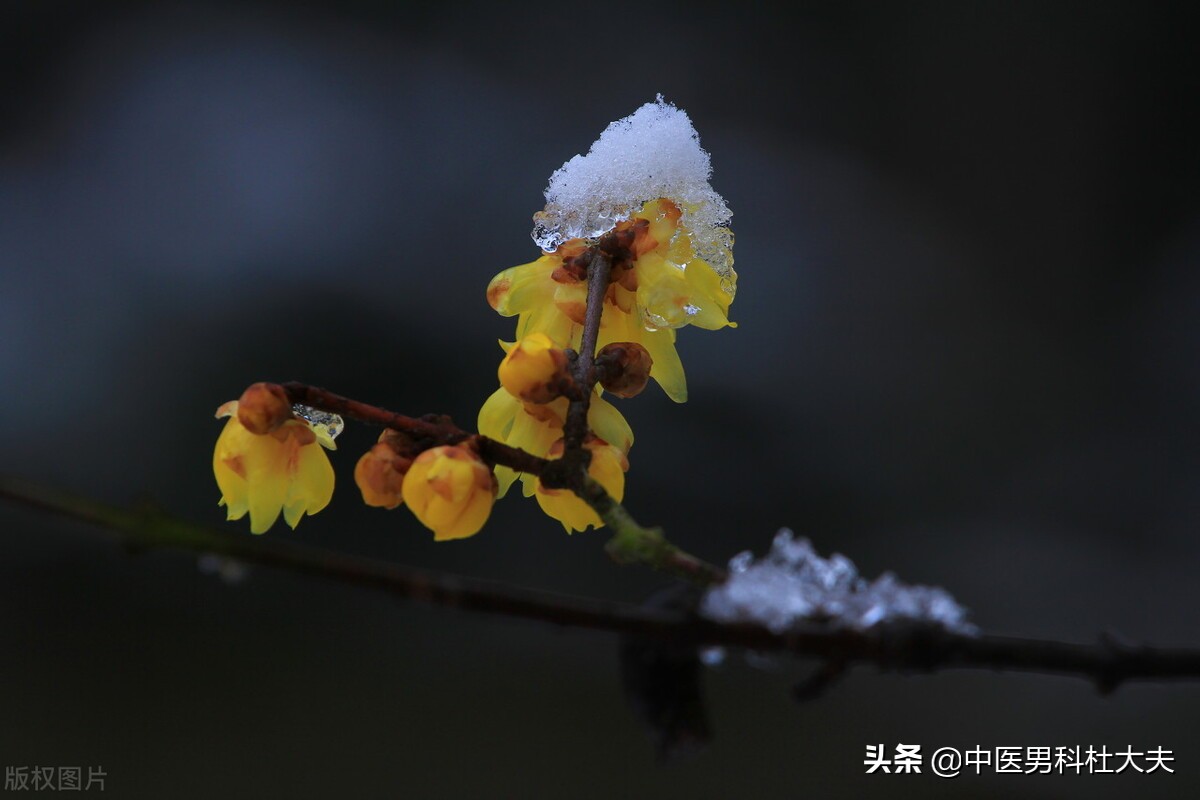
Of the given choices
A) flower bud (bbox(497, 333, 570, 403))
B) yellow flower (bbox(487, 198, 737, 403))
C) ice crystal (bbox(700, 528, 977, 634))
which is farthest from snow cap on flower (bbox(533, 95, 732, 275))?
ice crystal (bbox(700, 528, 977, 634))

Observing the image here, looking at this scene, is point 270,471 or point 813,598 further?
point 270,471

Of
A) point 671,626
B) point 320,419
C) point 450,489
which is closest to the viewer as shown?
point 671,626

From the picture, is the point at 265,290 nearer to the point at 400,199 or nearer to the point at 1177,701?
the point at 400,199

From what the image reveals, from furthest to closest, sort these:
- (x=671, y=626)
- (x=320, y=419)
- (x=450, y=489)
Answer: (x=320, y=419)
(x=450, y=489)
(x=671, y=626)

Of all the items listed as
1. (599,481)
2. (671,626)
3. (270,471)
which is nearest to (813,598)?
(671,626)

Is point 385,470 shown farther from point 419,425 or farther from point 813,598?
point 813,598

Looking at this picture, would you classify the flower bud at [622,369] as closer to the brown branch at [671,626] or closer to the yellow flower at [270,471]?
the yellow flower at [270,471]

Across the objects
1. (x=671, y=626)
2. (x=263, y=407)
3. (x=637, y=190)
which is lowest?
(x=671, y=626)
